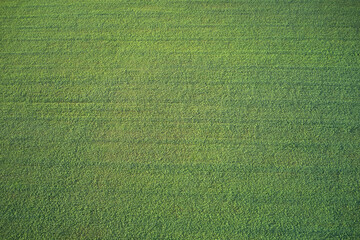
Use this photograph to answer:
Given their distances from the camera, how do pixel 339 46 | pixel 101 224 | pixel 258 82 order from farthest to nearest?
pixel 339 46
pixel 258 82
pixel 101 224

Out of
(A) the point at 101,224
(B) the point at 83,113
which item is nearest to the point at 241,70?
(B) the point at 83,113

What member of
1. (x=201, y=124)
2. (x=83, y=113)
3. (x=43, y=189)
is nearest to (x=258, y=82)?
(x=201, y=124)

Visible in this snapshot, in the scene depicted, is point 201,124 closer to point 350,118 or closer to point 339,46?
point 350,118

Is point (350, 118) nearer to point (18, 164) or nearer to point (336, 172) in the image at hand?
point (336, 172)

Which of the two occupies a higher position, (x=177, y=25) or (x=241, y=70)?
(x=177, y=25)

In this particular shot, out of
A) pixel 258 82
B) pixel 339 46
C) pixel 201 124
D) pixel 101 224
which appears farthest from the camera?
pixel 339 46

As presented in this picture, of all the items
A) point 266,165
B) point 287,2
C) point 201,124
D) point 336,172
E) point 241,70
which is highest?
point 287,2

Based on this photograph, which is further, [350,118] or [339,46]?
[339,46]
